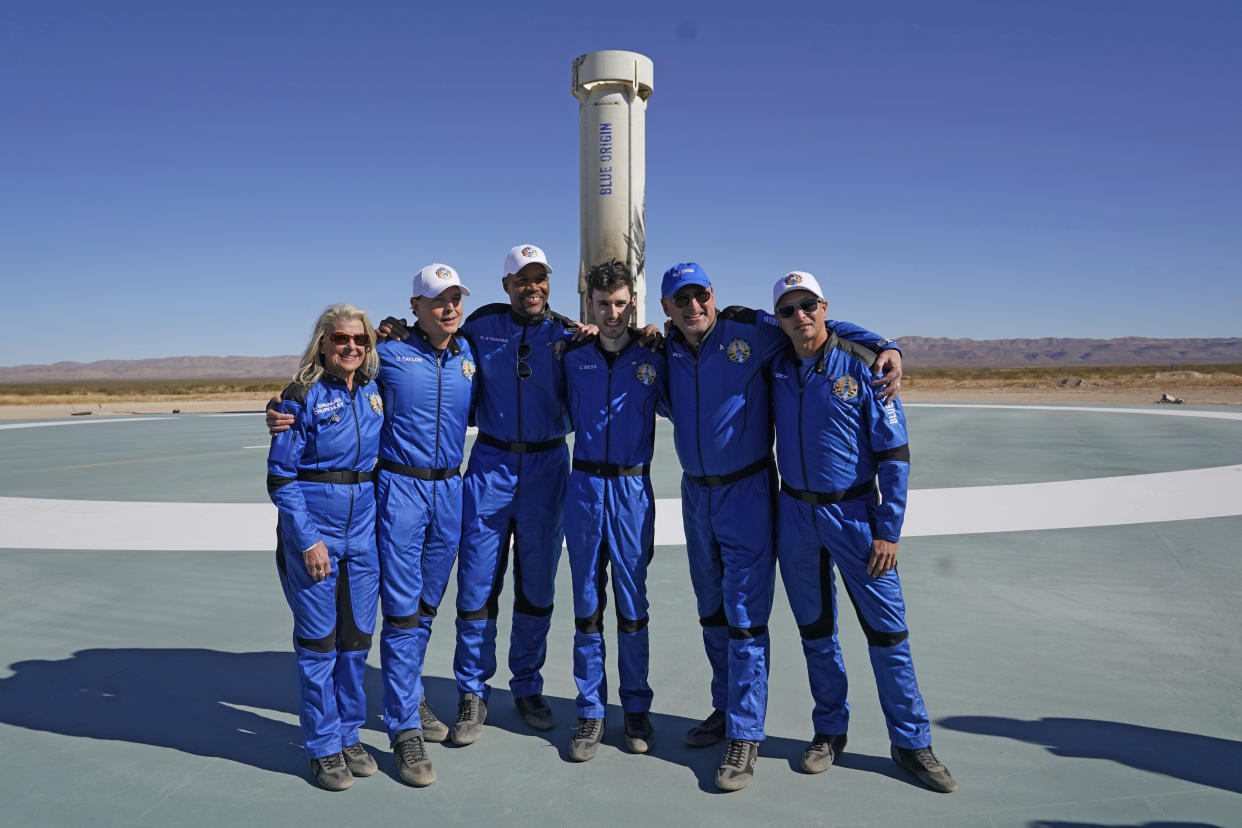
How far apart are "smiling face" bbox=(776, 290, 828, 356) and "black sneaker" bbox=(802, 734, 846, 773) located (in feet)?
5.53

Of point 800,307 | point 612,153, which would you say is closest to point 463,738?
point 800,307

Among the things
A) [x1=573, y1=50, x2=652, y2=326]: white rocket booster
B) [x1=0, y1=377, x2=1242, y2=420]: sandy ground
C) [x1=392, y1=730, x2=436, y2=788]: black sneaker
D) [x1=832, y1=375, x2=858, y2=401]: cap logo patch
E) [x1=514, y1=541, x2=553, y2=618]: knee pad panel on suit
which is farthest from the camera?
[x1=0, y1=377, x2=1242, y2=420]: sandy ground

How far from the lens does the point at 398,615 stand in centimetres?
371

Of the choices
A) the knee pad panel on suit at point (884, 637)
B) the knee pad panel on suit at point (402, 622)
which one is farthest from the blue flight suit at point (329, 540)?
the knee pad panel on suit at point (884, 637)

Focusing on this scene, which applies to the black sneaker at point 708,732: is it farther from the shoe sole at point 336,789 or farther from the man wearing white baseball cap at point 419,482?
the shoe sole at point 336,789

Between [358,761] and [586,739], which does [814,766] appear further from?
[358,761]

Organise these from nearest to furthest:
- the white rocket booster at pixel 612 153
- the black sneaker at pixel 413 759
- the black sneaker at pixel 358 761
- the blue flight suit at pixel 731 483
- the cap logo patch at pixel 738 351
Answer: the black sneaker at pixel 413 759
the black sneaker at pixel 358 761
the blue flight suit at pixel 731 483
the cap logo patch at pixel 738 351
the white rocket booster at pixel 612 153

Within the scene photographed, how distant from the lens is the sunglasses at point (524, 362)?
4.18 metres

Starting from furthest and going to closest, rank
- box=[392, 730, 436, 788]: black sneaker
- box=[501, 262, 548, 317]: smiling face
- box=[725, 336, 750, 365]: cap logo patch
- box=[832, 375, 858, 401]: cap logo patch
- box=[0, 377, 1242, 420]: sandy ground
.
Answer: box=[0, 377, 1242, 420]: sandy ground → box=[501, 262, 548, 317]: smiling face → box=[725, 336, 750, 365]: cap logo patch → box=[832, 375, 858, 401]: cap logo patch → box=[392, 730, 436, 788]: black sneaker

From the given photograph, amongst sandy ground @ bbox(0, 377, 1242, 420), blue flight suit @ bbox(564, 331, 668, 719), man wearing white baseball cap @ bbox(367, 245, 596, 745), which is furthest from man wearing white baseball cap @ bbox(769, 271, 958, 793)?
sandy ground @ bbox(0, 377, 1242, 420)

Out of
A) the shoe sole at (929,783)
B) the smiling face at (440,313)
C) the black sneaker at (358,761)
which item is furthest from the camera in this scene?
the smiling face at (440,313)

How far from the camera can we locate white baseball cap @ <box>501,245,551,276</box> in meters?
4.18

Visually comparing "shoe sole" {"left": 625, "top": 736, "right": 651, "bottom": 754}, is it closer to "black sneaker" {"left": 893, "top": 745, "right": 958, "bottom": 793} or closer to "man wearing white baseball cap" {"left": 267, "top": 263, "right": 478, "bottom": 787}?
"man wearing white baseball cap" {"left": 267, "top": 263, "right": 478, "bottom": 787}

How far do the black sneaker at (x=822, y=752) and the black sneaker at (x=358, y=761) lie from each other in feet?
6.01
